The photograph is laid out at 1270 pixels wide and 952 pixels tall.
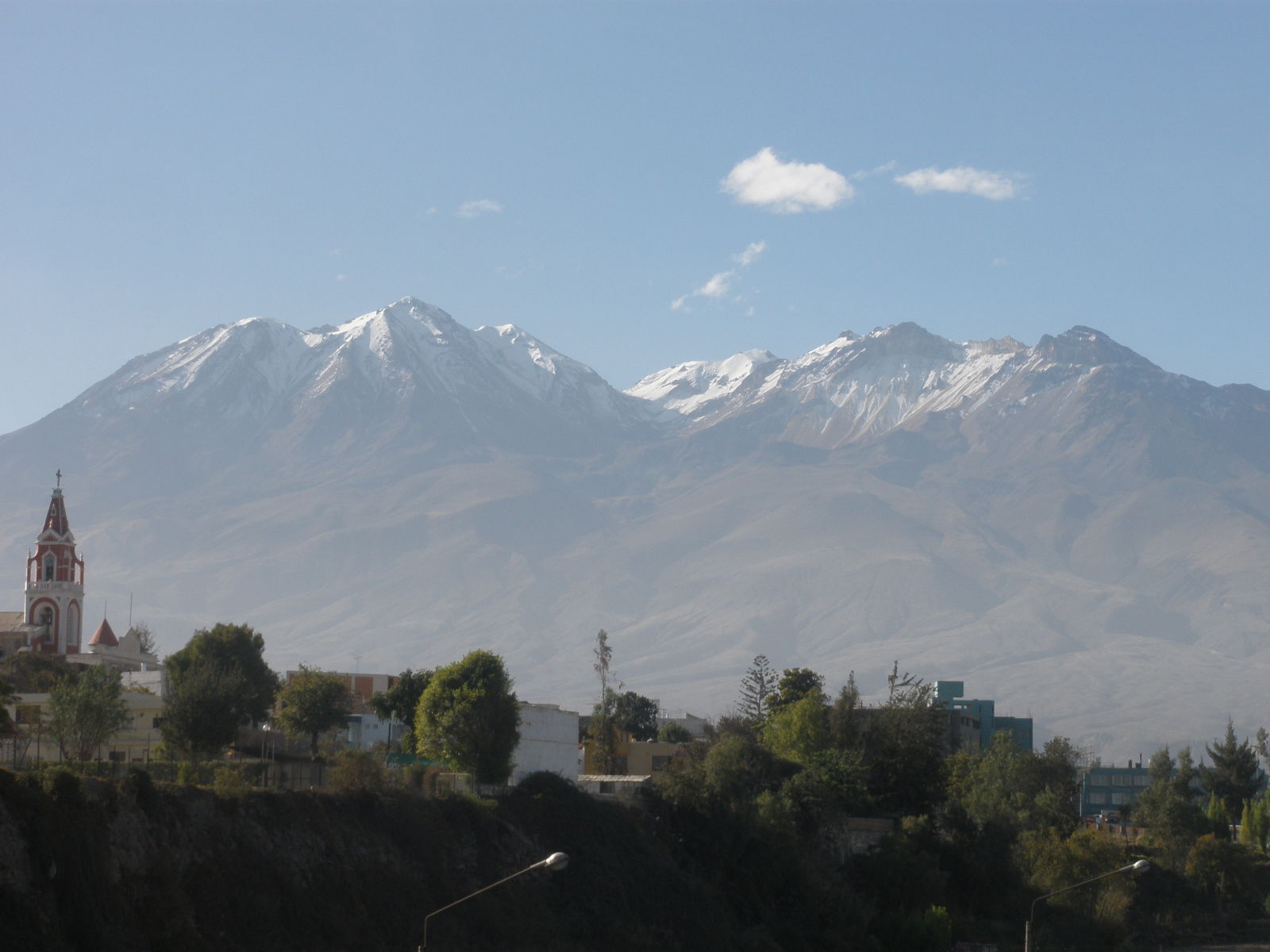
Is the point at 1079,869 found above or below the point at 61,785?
below

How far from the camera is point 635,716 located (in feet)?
384

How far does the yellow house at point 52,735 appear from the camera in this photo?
58.2 meters

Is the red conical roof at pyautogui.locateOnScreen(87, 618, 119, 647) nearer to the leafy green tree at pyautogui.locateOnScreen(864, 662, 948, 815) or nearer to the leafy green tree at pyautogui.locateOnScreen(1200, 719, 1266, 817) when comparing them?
the leafy green tree at pyautogui.locateOnScreen(864, 662, 948, 815)

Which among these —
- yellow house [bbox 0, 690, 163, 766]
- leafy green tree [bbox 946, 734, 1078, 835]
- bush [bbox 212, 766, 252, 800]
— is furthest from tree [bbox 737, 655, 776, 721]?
bush [bbox 212, 766, 252, 800]

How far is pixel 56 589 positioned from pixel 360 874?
63072 mm

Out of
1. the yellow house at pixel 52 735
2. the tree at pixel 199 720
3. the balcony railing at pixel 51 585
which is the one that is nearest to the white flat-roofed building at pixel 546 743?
the tree at pixel 199 720

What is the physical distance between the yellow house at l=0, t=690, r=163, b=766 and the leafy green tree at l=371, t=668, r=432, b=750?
10.6 m

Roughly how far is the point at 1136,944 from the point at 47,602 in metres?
70.1

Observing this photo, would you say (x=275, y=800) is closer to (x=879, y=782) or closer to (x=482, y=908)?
(x=482, y=908)

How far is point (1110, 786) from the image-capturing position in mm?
164125

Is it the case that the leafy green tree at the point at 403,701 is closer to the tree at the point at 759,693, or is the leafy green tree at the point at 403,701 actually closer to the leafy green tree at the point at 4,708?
the leafy green tree at the point at 4,708

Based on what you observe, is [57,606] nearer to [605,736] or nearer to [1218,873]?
[605,736]

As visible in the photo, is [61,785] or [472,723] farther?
[472,723]

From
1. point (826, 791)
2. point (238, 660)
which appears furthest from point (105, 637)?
point (826, 791)
